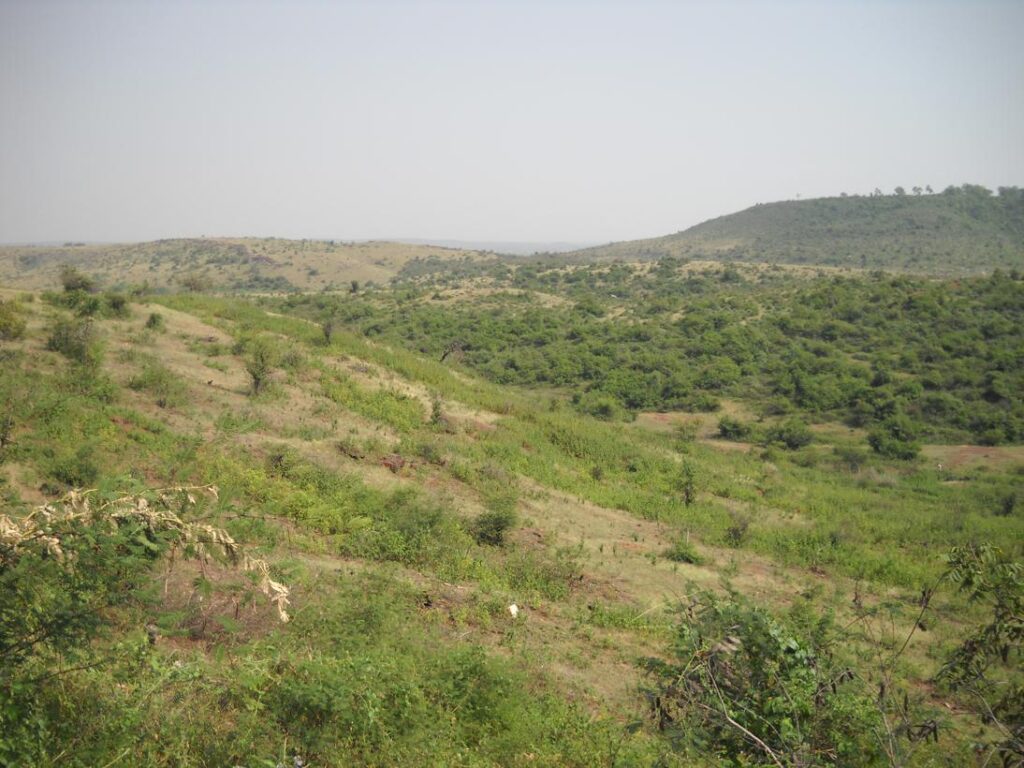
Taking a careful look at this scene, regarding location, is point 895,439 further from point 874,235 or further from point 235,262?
point 874,235

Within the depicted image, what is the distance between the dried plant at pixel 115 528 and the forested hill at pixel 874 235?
8580 centimetres

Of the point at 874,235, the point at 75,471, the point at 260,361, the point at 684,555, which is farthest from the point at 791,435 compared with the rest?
the point at 874,235

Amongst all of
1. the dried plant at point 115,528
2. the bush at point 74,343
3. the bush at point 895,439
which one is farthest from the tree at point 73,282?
the bush at point 895,439

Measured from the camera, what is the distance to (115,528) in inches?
132

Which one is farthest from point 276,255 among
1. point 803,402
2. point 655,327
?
point 803,402

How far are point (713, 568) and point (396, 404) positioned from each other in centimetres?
1059

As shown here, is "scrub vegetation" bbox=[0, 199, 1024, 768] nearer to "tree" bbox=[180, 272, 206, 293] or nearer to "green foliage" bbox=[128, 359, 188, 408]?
"green foliage" bbox=[128, 359, 188, 408]

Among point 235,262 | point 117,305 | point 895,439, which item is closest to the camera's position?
Result: point 117,305

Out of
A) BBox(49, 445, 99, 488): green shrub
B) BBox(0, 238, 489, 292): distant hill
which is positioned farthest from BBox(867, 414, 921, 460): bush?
BBox(0, 238, 489, 292): distant hill

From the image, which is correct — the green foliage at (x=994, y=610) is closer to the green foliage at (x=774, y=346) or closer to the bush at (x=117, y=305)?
the bush at (x=117, y=305)

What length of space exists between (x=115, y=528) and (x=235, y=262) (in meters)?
88.7

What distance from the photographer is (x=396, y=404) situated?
18938 millimetres

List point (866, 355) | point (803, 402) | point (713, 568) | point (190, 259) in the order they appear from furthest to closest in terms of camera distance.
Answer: point (190, 259), point (866, 355), point (803, 402), point (713, 568)

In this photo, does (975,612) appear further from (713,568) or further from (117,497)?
(117,497)
